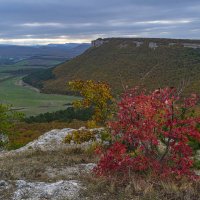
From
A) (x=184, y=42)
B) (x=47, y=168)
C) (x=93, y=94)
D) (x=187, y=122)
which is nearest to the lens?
(x=187, y=122)

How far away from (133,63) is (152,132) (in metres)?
119

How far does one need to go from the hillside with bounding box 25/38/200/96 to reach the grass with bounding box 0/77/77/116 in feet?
29.4

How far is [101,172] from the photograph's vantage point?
10.5 meters

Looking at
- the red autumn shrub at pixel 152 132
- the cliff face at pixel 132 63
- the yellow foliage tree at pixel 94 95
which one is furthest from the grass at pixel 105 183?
the cliff face at pixel 132 63

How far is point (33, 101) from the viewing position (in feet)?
352

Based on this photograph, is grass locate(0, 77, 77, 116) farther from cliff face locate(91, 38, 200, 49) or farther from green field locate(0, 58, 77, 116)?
cliff face locate(91, 38, 200, 49)

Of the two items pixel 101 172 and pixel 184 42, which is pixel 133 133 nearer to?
pixel 101 172

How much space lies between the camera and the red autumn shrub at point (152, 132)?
999 centimetres

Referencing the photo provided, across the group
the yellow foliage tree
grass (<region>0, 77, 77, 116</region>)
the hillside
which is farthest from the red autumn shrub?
the hillside

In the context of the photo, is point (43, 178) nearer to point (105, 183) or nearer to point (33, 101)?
point (105, 183)

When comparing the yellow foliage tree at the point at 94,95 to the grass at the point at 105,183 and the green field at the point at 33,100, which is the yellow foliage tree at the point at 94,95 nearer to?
the grass at the point at 105,183

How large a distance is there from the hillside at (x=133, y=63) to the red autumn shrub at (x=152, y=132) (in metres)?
79.1

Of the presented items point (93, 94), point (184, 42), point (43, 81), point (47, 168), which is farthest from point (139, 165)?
point (43, 81)

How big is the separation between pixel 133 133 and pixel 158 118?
75 centimetres
